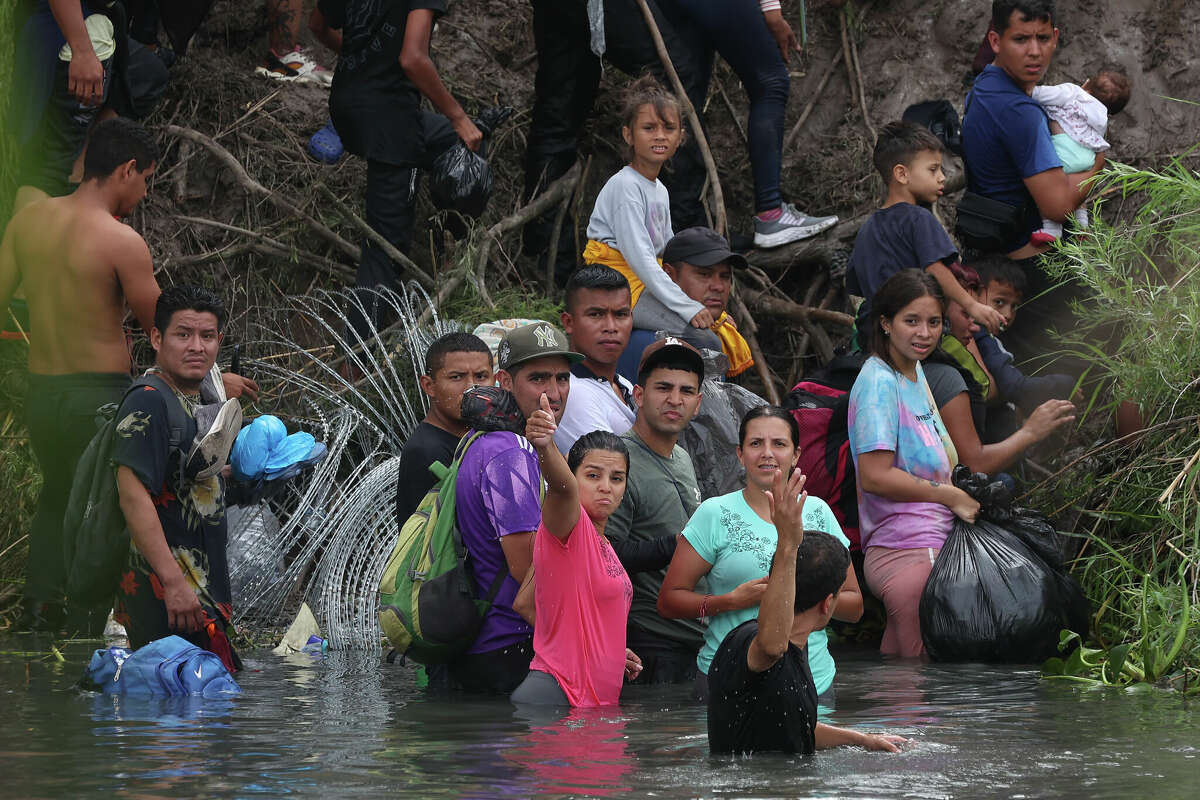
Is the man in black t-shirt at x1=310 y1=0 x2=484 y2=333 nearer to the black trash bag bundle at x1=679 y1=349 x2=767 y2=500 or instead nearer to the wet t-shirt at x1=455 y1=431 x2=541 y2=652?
the black trash bag bundle at x1=679 y1=349 x2=767 y2=500

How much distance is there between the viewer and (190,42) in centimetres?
1116

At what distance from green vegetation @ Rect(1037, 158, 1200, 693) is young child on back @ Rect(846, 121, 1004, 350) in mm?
596

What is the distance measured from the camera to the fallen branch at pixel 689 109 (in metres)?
9.50

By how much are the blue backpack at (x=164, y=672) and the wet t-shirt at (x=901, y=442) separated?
2.99m

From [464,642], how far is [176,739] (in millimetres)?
1262

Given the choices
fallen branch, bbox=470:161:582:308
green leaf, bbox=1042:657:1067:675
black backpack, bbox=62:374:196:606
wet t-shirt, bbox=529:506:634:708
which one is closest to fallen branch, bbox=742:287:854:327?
fallen branch, bbox=470:161:582:308

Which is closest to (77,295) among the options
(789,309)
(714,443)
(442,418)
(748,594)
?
(442,418)

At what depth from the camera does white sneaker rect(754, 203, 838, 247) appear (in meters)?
9.85

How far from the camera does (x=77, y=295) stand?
6906mm

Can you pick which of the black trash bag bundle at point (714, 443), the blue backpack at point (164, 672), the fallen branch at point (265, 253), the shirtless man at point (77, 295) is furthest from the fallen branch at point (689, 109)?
the blue backpack at point (164, 672)

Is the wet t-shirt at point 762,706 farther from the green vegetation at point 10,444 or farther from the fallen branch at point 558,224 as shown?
the fallen branch at point 558,224

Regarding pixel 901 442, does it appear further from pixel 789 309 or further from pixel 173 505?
pixel 173 505

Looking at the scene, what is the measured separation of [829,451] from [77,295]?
3.50 metres

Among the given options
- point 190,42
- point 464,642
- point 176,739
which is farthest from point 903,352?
point 190,42
